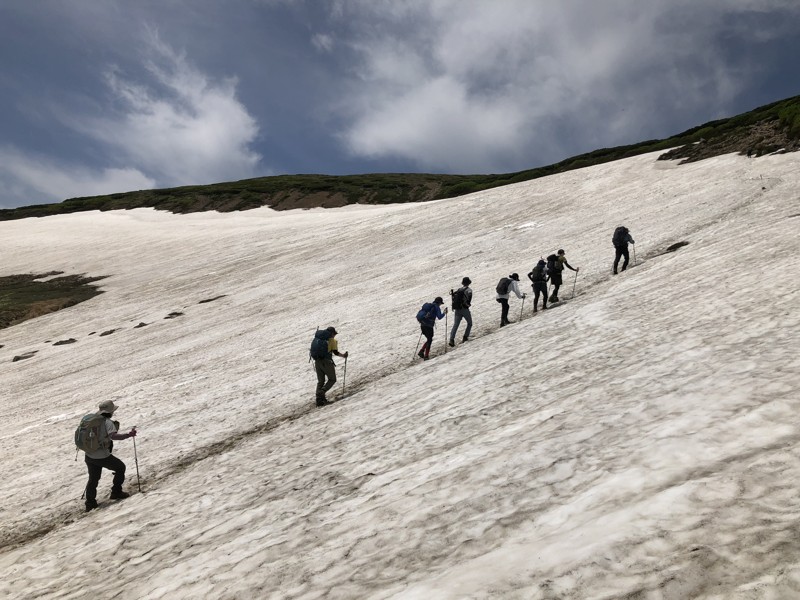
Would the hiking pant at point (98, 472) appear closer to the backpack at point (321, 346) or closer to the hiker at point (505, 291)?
the backpack at point (321, 346)

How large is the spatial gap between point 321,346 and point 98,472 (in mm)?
7104

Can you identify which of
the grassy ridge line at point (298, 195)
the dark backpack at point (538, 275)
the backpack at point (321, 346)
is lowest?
the backpack at point (321, 346)

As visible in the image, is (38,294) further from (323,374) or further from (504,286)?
(504,286)

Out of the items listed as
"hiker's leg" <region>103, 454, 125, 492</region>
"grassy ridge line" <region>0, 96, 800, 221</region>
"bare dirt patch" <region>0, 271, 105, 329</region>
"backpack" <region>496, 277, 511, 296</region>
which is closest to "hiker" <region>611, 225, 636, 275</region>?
"backpack" <region>496, 277, 511, 296</region>

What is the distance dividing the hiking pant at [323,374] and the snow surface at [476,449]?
0.91 metres

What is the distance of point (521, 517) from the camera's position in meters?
6.89

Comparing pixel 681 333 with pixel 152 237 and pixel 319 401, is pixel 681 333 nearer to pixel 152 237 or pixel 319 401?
pixel 319 401

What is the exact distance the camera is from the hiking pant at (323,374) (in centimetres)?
1684

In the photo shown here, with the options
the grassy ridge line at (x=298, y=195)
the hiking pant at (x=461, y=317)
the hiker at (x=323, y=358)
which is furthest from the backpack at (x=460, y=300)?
the grassy ridge line at (x=298, y=195)

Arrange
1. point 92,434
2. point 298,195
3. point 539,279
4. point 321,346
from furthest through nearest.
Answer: point 298,195
point 539,279
point 321,346
point 92,434

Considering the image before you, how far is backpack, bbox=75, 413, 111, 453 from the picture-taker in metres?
12.3

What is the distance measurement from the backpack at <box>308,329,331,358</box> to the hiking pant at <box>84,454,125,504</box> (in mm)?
6358

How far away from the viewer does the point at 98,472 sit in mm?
12508

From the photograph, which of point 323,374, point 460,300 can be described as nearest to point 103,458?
point 323,374
